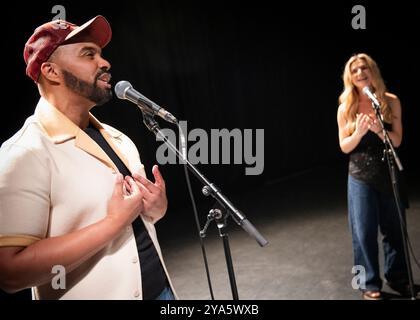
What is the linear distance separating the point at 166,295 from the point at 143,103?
2.53ft

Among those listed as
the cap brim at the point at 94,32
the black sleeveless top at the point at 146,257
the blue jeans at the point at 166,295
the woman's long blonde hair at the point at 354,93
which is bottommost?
the blue jeans at the point at 166,295

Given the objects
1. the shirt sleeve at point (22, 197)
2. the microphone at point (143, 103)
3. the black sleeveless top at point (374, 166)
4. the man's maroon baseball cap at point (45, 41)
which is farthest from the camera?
the black sleeveless top at point (374, 166)

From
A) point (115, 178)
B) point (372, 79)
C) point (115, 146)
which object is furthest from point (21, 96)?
point (372, 79)

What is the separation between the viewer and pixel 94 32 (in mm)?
1619

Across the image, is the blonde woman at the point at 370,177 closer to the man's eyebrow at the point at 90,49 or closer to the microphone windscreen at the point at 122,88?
the microphone windscreen at the point at 122,88

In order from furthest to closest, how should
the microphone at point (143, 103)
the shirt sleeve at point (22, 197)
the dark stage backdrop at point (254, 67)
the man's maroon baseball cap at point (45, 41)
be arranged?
the dark stage backdrop at point (254, 67)
the microphone at point (143, 103)
the man's maroon baseball cap at point (45, 41)
the shirt sleeve at point (22, 197)

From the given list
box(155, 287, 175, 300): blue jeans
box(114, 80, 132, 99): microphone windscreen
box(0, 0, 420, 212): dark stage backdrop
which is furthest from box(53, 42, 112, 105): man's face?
box(0, 0, 420, 212): dark stage backdrop

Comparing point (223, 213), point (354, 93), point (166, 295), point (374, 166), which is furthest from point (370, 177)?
point (166, 295)

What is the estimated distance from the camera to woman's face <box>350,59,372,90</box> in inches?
128

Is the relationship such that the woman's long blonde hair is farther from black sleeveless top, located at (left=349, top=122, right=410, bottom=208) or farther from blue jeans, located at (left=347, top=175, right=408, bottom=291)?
blue jeans, located at (left=347, top=175, right=408, bottom=291)

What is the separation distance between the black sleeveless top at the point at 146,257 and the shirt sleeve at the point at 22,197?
360 millimetres

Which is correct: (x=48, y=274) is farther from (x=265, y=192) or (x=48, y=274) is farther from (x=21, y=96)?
(x=265, y=192)

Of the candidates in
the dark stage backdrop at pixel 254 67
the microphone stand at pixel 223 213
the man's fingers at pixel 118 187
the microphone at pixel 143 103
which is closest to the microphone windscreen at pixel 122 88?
the microphone at pixel 143 103

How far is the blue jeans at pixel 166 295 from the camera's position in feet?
5.11
